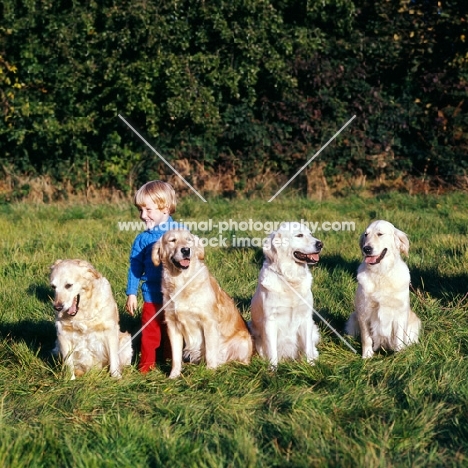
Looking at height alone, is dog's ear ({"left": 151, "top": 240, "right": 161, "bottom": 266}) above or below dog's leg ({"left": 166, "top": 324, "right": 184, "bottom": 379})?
above

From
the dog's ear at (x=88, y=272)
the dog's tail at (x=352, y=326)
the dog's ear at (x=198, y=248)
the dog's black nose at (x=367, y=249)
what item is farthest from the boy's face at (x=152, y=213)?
the dog's tail at (x=352, y=326)

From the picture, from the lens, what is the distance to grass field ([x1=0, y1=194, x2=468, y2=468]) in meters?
3.13

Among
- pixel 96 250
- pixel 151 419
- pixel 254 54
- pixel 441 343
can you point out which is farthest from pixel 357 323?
pixel 254 54

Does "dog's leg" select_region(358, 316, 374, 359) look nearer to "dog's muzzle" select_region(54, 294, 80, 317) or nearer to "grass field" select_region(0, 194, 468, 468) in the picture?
"grass field" select_region(0, 194, 468, 468)

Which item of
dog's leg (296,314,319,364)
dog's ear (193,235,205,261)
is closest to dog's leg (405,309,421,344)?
dog's leg (296,314,319,364)

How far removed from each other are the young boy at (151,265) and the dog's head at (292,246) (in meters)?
0.74

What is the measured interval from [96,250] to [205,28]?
616 cm

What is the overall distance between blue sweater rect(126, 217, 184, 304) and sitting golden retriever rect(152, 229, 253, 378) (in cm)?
24

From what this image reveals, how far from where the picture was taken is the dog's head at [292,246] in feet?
16.0

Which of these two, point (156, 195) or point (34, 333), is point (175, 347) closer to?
point (156, 195)

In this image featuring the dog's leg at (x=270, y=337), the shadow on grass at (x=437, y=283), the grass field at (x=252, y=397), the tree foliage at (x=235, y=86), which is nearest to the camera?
the grass field at (x=252, y=397)

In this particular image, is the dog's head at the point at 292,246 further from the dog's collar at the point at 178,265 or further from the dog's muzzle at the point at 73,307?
the dog's muzzle at the point at 73,307

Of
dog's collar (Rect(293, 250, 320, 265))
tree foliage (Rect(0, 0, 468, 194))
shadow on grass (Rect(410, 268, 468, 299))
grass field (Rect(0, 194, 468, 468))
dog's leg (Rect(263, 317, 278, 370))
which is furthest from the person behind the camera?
tree foliage (Rect(0, 0, 468, 194))

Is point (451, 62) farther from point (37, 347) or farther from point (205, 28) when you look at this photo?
point (37, 347)
